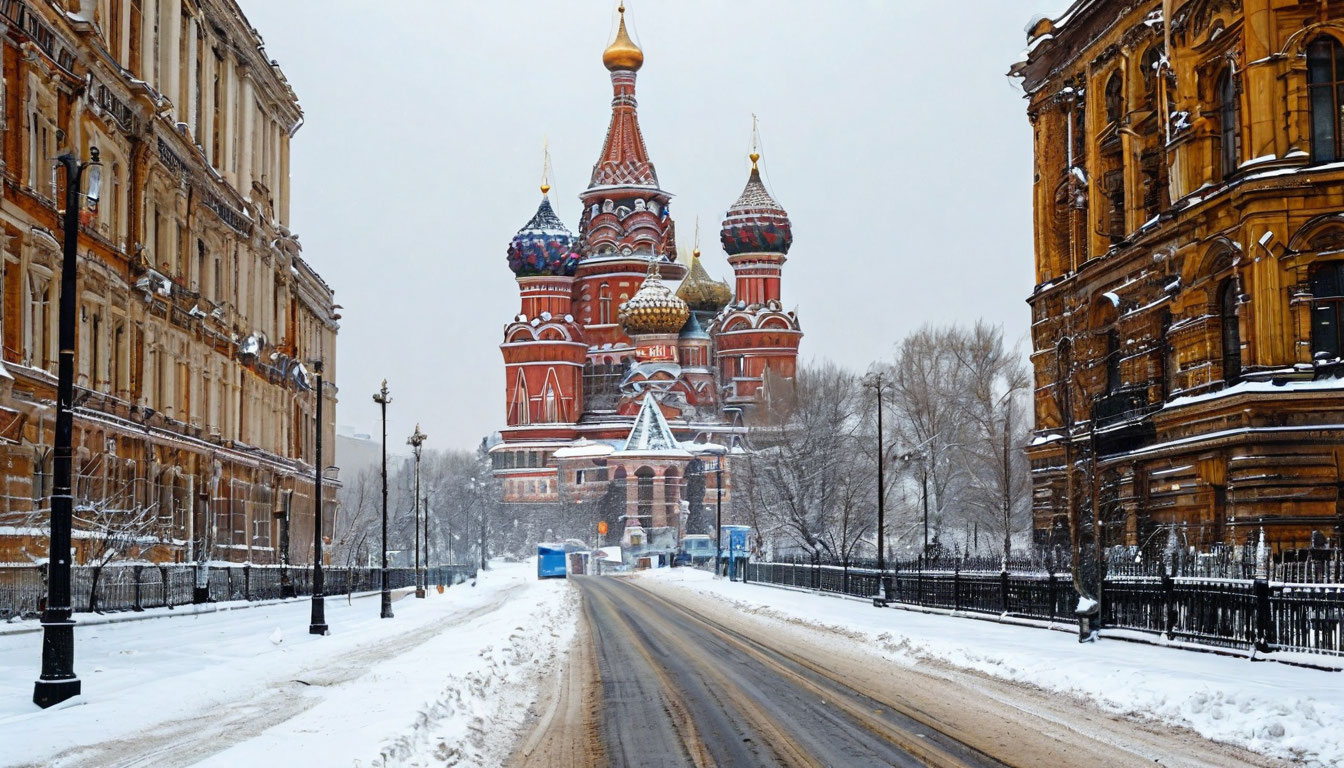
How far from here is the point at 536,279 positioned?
12438 centimetres

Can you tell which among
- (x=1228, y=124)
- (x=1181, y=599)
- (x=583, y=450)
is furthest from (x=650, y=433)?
(x=1181, y=599)

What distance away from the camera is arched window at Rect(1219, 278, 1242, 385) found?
106ft

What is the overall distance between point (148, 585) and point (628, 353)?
309 feet

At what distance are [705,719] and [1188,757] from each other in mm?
4583

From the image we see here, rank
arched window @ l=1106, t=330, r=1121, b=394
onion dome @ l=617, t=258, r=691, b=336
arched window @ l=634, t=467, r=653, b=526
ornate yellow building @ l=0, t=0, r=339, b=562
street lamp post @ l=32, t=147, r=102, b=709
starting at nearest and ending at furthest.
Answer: street lamp post @ l=32, t=147, r=102, b=709
ornate yellow building @ l=0, t=0, r=339, b=562
arched window @ l=1106, t=330, r=1121, b=394
arched window @ l=634, t=467, r=653, b=526
onion dome @ l=617, t=258, r=691, b=336

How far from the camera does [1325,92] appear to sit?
101 feet

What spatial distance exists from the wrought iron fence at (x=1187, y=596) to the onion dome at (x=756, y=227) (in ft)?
283

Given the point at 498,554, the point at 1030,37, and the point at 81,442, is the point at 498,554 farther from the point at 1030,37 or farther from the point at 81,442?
the point at 81,442

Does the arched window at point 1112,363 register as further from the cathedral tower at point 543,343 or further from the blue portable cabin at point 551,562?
the cathedral tower at point 543,343

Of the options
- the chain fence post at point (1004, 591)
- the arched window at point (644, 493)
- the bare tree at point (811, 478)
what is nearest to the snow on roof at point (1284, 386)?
the chain fence post at point (1004, 591)

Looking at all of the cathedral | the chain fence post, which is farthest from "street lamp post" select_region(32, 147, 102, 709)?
the cathedral

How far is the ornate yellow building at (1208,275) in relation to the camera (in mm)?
30062

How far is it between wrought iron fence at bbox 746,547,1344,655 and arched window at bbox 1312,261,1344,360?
16.1 feet

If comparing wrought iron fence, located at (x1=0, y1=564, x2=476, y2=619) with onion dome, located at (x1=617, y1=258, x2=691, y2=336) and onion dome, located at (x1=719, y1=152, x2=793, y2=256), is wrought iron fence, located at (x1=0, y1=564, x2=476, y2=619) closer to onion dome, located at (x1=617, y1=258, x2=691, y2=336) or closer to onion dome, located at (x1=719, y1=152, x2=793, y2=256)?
onion dome, located at (x1=617, y1=258, x2=691, y2=336)
